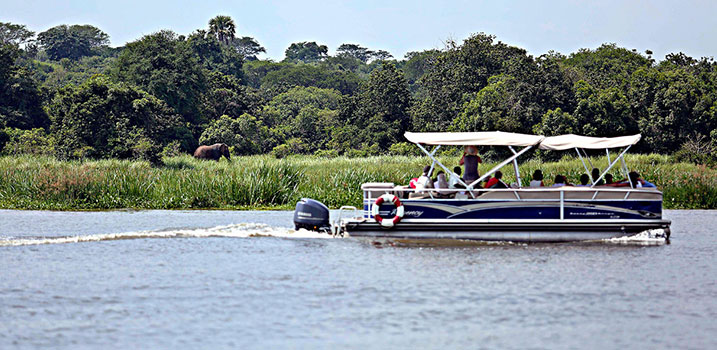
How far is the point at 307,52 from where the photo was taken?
14088 centimetres

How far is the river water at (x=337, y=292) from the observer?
35.2 ft

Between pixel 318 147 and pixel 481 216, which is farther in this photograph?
pixel 318 147

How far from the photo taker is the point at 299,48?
142500 millimetres

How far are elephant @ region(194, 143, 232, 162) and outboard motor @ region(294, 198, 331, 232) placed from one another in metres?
31.8

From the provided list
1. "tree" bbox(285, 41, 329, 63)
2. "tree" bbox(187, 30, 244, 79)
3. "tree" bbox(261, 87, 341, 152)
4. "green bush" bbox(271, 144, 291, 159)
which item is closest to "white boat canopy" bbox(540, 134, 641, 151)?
"green bush" bbox(271, 144, 291, 159)

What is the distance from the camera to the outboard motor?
60.4 ft

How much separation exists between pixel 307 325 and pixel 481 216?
7010 mm

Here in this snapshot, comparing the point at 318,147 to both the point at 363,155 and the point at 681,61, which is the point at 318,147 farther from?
the point at 681,61

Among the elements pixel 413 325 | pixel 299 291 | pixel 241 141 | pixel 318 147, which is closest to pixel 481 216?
pixel 299 291

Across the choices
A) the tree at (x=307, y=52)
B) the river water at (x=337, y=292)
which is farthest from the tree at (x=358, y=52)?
the river water at (x=337, y=292)

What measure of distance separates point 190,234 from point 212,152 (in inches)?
1236

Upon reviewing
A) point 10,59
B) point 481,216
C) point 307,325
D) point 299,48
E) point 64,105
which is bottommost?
point 307,325

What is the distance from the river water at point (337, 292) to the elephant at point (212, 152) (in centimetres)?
2986

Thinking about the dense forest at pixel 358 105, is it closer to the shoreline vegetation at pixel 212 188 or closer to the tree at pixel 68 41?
the shoreline vegetation at pixel 212 188
